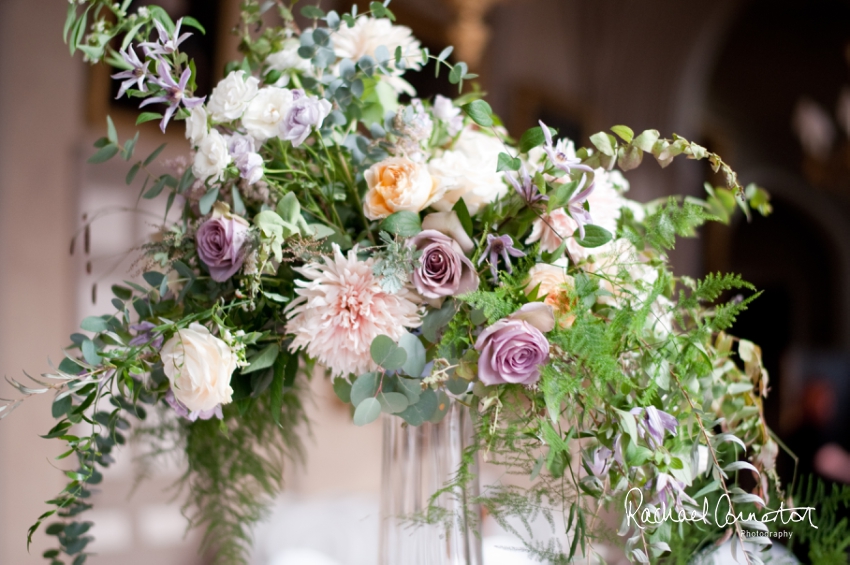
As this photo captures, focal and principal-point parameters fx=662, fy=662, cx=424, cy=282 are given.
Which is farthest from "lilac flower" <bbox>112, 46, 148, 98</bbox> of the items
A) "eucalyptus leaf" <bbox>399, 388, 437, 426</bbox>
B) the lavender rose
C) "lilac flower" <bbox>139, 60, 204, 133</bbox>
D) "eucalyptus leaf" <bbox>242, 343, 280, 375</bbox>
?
"eucalyptus leaf" <bbox>399, 388, 437, 426</bbox>

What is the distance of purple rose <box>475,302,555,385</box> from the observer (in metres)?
0.56

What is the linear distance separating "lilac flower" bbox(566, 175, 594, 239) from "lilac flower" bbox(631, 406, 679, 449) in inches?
6.4

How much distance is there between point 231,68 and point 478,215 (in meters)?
0.34

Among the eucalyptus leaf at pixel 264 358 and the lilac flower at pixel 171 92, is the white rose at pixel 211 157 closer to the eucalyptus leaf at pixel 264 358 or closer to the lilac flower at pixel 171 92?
the lilac flower at pixel 171 92

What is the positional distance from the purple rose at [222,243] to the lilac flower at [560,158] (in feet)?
0.95

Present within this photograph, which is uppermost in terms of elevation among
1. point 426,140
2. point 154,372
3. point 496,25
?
point 496,25

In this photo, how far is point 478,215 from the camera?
0.66 meters

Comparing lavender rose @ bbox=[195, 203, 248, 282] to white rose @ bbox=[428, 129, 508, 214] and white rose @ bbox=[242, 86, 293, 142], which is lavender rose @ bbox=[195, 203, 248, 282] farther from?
white rose @ bbox=[428, 129, 508, 214]

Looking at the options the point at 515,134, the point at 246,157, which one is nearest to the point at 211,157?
the point at 246,157

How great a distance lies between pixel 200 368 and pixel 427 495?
294 mm

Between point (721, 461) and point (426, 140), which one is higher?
point (426, 140)

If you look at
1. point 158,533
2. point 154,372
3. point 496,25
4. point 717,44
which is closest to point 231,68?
point 154,372

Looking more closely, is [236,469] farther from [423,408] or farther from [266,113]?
[266,113]

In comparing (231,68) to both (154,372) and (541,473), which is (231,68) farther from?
(541,473)
